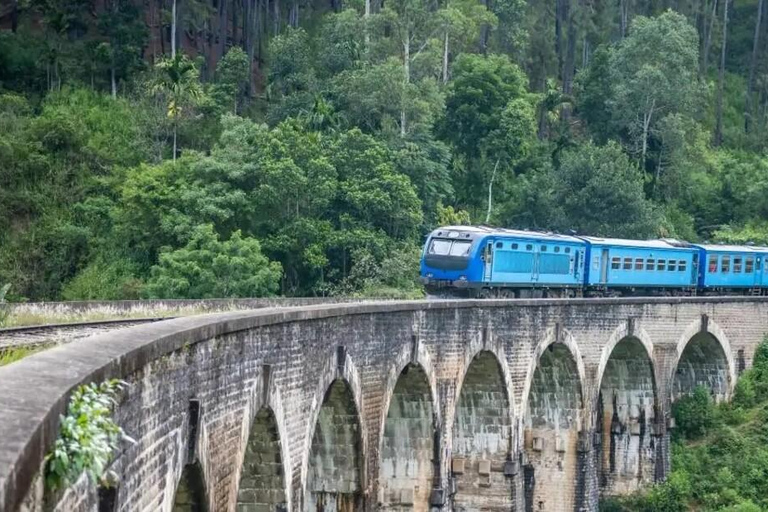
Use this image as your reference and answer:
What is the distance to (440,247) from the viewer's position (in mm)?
33500

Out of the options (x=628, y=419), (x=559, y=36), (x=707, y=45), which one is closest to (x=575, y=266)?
(x=628, y=419)

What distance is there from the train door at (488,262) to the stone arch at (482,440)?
3.75 metres

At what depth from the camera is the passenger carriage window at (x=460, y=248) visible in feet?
107

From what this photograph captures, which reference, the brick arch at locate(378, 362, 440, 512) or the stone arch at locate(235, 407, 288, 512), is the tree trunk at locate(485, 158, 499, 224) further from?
the stone arch at locate(235, 407, 288, 512)

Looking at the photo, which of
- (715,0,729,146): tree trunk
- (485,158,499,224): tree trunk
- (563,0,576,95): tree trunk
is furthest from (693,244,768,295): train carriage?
(715,0,729,146): tree trunk

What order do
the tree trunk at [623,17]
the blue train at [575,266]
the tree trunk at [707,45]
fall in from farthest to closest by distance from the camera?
the tree trunk at [623,17] → the tree trunk at [707,45] → the blue train at [575,266]

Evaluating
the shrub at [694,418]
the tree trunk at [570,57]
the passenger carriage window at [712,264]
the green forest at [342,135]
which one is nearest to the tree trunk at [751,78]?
the green forest at [342,135]

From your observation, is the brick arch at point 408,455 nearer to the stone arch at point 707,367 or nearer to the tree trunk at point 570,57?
the stone arch at point 707,367

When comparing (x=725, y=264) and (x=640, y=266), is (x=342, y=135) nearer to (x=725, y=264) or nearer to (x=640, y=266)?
(x=640, y=266)

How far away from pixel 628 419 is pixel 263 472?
24647 millimetres

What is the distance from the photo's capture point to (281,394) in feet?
53.2

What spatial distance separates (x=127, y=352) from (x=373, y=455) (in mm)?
12150

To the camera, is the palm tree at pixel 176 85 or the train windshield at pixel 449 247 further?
the palm tree at pixel 176 85

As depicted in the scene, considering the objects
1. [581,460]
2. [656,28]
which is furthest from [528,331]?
[656,28]
